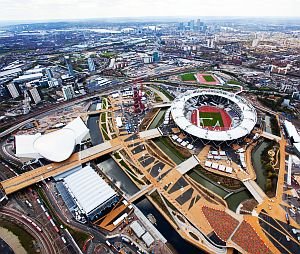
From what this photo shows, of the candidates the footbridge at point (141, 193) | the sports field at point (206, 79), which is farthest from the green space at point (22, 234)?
the sports field at point (206, 79)

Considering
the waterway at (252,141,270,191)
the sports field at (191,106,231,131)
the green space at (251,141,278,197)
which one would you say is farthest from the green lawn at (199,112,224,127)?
the green space at (251,141,278,197)

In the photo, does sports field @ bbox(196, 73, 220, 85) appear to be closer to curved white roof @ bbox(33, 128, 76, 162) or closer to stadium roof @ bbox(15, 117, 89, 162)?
stadium roof @ bbox(15, 117, 89, 162)

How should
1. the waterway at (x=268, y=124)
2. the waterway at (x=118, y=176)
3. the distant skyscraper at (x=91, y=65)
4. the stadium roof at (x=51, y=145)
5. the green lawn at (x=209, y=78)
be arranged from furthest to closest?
the distant skyscraper at (x=91, y=65), the green lawn at (x=209, y=78), the waterway at (x=268, y=124), the stadium roof at (x=51, y=145), the waterway at (x=118, y=176)

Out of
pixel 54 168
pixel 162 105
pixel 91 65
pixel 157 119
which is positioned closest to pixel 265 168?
pixel 157 119

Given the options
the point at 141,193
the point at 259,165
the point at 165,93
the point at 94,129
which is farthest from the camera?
the point at 165,93

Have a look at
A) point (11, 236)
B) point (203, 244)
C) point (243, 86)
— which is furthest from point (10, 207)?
point (243, 86)

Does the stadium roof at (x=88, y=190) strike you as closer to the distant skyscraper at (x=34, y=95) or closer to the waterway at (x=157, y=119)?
the waterway at (x=157, y=119)

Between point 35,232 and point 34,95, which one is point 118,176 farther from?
point 34,95
